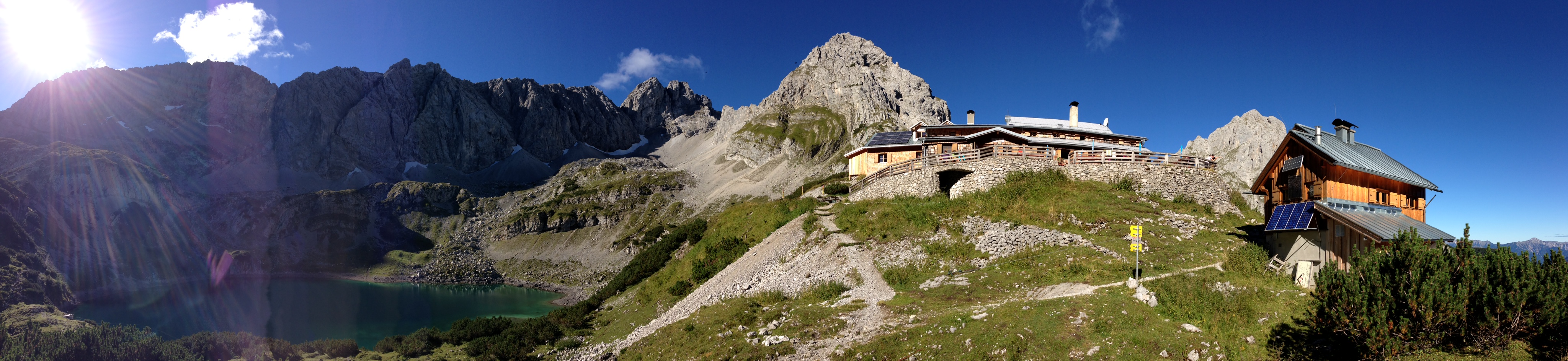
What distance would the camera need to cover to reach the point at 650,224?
114m

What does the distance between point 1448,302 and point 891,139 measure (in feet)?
116

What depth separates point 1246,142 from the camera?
547 feet

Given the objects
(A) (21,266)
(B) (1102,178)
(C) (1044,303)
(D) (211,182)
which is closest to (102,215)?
(D) (211,182)

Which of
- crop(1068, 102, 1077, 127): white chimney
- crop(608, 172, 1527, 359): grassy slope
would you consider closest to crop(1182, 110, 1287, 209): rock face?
crop(1068, 102, 1077, 127): white chimney

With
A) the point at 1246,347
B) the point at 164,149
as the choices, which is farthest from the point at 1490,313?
the point at 164,149

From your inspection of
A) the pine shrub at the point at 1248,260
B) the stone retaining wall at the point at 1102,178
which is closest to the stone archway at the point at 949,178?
the stone retaining wall at the point at 1102,178

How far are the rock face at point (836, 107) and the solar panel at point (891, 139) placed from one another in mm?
87442

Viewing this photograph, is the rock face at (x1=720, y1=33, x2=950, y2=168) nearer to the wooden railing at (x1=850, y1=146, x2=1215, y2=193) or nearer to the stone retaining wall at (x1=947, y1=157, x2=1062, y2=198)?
the wooden railing at (x1=850, y1=146, x2=1215, y2=193)

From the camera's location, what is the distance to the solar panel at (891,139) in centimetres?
4394

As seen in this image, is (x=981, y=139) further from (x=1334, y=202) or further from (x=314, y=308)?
(x=314, y=308)

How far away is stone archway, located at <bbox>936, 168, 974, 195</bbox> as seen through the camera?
3559 centimetres

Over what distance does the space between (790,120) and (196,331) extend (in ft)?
444

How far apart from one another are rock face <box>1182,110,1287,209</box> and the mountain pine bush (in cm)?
16604

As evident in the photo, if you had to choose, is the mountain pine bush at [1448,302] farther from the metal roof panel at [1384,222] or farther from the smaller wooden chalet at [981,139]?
the smaller wooden chalet at [981,139]
